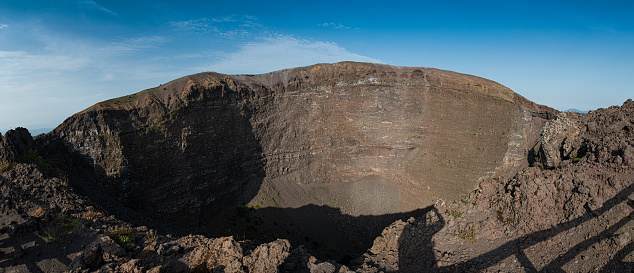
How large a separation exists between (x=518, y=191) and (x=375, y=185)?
57.1 ft

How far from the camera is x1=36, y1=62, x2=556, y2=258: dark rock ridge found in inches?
765

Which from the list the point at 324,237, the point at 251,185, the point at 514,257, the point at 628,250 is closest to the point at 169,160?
the point at 251,185

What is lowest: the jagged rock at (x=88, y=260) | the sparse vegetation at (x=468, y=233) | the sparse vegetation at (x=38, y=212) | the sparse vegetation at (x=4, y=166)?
the sparse vegetation at (x=468, y=233)

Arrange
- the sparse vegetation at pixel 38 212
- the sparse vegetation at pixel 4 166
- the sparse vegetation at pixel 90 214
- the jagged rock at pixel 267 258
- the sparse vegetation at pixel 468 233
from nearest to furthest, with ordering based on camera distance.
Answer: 1. the jagged rock at pixel 267 258
2. the sparse vegetation at pixel 38 212
3. the sparse vegetation at pixel 90 214
4. the sparse vegetation at pixel 468 233
5. the sparse vegetation at pixel 4 166

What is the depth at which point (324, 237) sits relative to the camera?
2458 cm

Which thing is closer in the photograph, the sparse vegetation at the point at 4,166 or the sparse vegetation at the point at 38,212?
the sparse vegetation at the point at 38,212

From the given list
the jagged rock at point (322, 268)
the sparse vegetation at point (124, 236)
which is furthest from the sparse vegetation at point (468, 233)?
the sparse vegetation at point (124, 236)

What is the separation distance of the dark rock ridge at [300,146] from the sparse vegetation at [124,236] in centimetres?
714

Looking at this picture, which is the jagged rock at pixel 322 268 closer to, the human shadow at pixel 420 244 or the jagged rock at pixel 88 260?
the human shadow at pixel 420 244

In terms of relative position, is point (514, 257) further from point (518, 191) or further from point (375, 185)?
point (375, 185)

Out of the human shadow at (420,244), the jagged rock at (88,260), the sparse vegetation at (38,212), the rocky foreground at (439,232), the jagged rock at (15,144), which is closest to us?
the jagged rock at (88,260)

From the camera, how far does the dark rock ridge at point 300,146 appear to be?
63.7 feet

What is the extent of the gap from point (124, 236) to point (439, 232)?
13.1 metres

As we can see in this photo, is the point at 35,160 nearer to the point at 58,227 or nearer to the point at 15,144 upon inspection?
the point at 15,144
